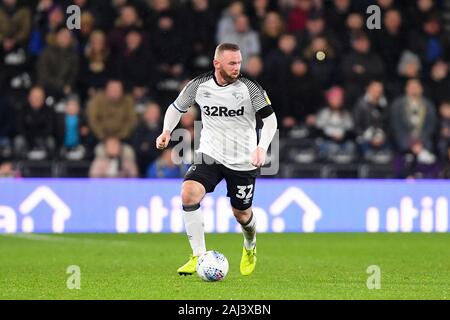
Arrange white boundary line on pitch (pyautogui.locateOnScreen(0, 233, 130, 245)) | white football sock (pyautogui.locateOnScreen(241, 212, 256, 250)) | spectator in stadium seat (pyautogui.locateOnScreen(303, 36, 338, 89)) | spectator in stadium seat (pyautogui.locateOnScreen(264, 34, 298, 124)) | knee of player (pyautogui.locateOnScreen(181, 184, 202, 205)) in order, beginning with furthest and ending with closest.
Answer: spectator in stadium seat (pyautogui.locateOnScreen(303, 36, 338, 89))
spectator in stadium seat (pyautogui.locateOnScreen(264, 34, 298, 124))
white boundary line on pitch (pyautogui.locateOnScreen(0, 233, 130, 245))
white football sock (pyautogui.locateOnScreen(241, 212, 256, 250))
knee of player (pyautogui.locateOnScreen(181, 184, 202, 205))

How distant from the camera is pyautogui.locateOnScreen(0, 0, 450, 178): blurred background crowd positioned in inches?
717

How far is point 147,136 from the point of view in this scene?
18.3 m

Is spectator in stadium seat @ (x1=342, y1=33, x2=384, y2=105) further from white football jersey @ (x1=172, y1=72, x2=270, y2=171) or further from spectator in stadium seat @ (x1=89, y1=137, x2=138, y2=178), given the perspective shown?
white football jersey @ (x1=172, y1=72, x2=270, y2=171)

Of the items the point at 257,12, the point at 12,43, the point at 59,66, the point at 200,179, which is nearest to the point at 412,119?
the point at 257,12

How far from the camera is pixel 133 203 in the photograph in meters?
16.8

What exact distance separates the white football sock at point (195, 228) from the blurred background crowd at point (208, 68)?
22.3 ft

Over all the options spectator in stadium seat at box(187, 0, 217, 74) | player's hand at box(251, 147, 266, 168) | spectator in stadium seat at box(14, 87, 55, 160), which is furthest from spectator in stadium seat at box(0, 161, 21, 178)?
player's hand at box(251, 147, 266, 168)

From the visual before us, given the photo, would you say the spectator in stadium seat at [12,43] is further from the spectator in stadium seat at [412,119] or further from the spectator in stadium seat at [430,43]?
the spectator in stadium seat at [430,43]

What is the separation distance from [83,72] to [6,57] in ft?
4.05

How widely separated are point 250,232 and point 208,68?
8312 mm

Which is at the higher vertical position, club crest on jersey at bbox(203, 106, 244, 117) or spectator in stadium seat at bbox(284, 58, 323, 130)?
spectator in stadium seat at bbox(284, 58, 323, 130)

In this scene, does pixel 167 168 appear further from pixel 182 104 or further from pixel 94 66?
pixel 182 104

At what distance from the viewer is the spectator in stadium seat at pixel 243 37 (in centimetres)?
1927

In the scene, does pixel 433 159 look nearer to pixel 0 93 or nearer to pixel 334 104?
pixel 334 104
